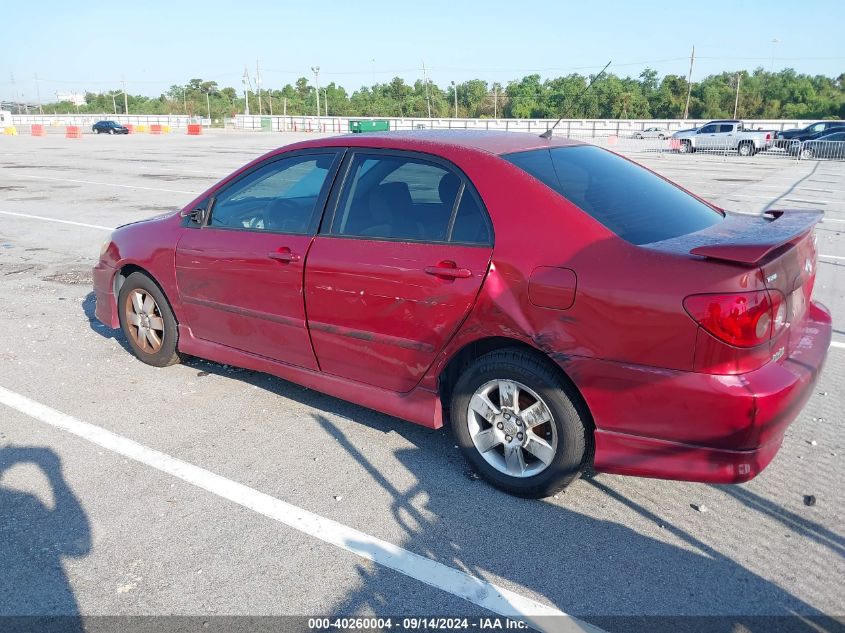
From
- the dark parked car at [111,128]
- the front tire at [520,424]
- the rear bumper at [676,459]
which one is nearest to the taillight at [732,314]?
the rear bumper at [676,459]

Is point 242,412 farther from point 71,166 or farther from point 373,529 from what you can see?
point 71,166

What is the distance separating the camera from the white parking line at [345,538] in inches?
108

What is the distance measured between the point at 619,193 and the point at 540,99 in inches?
3714

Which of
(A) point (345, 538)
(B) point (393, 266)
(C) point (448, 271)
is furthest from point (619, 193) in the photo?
(A) point (345, 538)

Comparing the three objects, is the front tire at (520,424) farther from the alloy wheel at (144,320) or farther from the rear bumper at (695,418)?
the alloy wheel at (144,320)

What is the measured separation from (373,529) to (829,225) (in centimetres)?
1093

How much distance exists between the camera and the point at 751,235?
3.31 metres

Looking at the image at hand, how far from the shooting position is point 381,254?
3.78 meters

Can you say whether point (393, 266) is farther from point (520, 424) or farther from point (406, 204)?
point (520, 424)

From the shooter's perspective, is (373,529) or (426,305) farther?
(426,305)

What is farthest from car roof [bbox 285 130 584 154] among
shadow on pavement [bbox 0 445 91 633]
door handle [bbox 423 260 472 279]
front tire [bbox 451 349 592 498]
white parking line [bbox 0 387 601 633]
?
shadow on pavement [bbox 0 445 91 633]

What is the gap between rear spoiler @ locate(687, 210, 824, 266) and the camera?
9.52 feet

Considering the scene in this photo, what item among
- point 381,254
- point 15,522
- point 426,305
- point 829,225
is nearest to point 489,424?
point 426,305

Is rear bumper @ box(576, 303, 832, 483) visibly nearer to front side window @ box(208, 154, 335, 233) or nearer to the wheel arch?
front side window @ box(208, 154, 335, 233)
